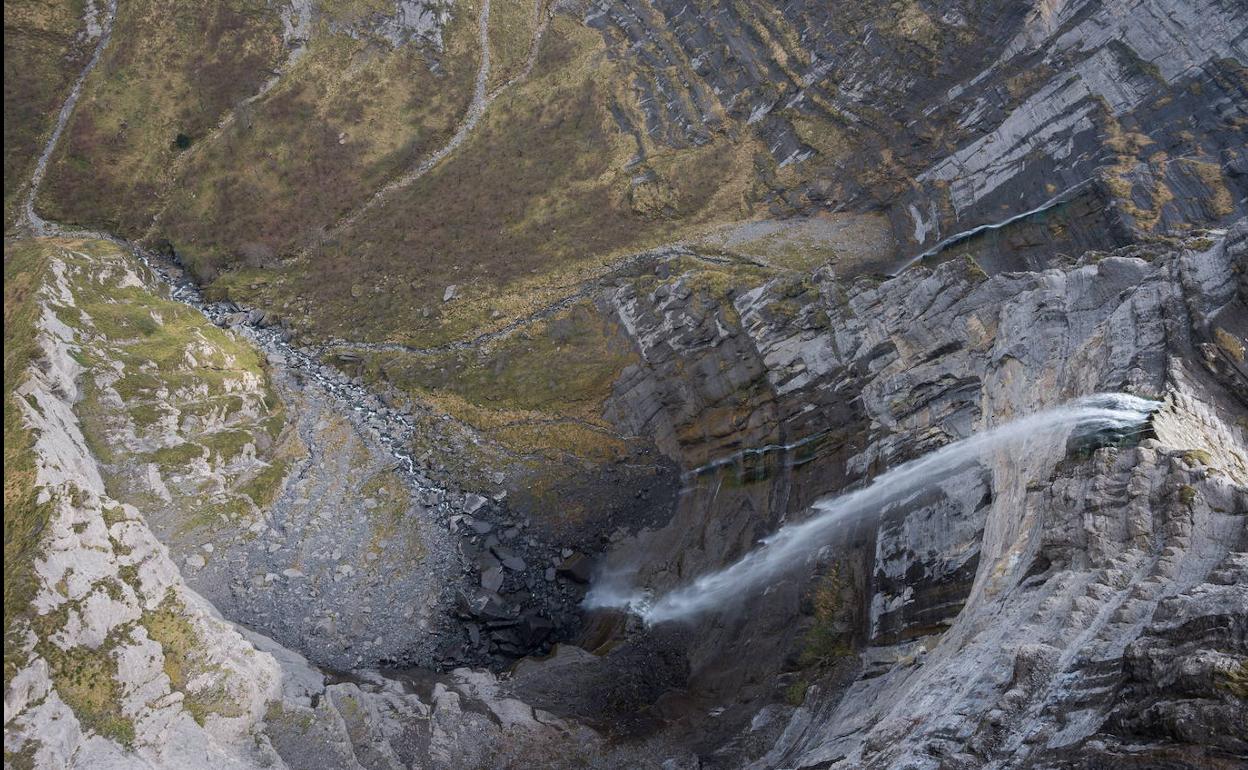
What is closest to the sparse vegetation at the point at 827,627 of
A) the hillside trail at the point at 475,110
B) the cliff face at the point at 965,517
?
the cliff face at the point at 965,517

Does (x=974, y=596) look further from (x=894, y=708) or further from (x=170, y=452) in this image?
(x=170, y=452)

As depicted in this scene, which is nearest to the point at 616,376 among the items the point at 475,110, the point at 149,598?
the point at 149,598

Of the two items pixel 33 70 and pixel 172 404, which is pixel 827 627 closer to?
pixel 172 404

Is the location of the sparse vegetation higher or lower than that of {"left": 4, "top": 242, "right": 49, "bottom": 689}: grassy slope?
lower

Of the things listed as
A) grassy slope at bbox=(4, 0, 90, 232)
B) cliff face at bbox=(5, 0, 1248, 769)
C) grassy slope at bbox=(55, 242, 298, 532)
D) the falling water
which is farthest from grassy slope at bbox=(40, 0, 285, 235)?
the falling water

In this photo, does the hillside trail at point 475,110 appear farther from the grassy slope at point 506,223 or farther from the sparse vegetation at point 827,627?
the sparse vegetation at point 827,627

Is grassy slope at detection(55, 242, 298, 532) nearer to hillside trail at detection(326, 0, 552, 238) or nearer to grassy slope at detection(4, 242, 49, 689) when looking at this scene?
grassy slope at detection(4, 242, 49, 689)

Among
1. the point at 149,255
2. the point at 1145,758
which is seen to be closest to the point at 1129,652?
the point at 1145,758

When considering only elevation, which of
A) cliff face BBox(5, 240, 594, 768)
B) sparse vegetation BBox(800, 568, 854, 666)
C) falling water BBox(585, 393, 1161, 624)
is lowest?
sparse vegetation BBox(800, 568, 854, 666)
